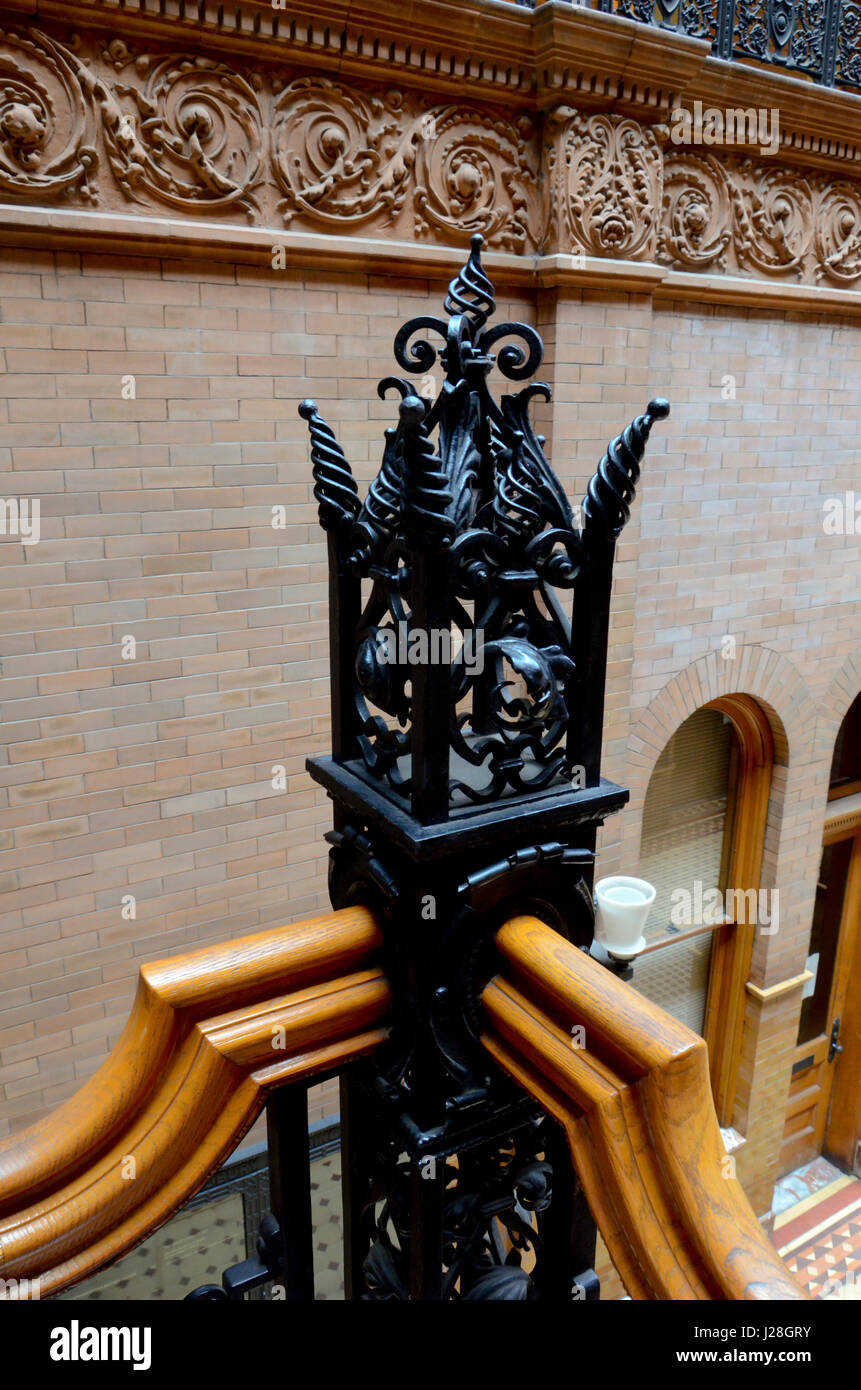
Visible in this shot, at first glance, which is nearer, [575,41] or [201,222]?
[201,222]

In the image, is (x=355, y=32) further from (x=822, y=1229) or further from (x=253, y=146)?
(x=822, y=1229)

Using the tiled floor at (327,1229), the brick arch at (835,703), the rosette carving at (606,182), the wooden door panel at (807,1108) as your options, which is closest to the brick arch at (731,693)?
the brick arch at (835,703)

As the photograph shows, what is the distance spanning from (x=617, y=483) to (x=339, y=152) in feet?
9.93

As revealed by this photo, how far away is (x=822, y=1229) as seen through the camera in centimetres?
666

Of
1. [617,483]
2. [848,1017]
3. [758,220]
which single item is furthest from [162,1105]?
[848,1017]

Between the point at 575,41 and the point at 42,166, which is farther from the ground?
the point at 575,41

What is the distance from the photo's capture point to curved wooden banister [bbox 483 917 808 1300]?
0.80 metres

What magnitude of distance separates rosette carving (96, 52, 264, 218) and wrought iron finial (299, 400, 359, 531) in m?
2.52

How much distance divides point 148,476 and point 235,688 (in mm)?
889

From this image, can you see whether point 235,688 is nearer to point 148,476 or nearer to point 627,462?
point 148,476

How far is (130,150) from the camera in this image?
309 cm

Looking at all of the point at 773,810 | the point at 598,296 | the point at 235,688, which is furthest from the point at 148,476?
the point at 773,810

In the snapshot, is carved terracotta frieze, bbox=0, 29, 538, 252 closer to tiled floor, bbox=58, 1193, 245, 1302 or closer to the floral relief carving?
the floral relief carving

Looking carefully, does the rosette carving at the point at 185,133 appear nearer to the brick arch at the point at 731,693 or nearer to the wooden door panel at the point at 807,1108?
the brick arch at the point at 731,693
